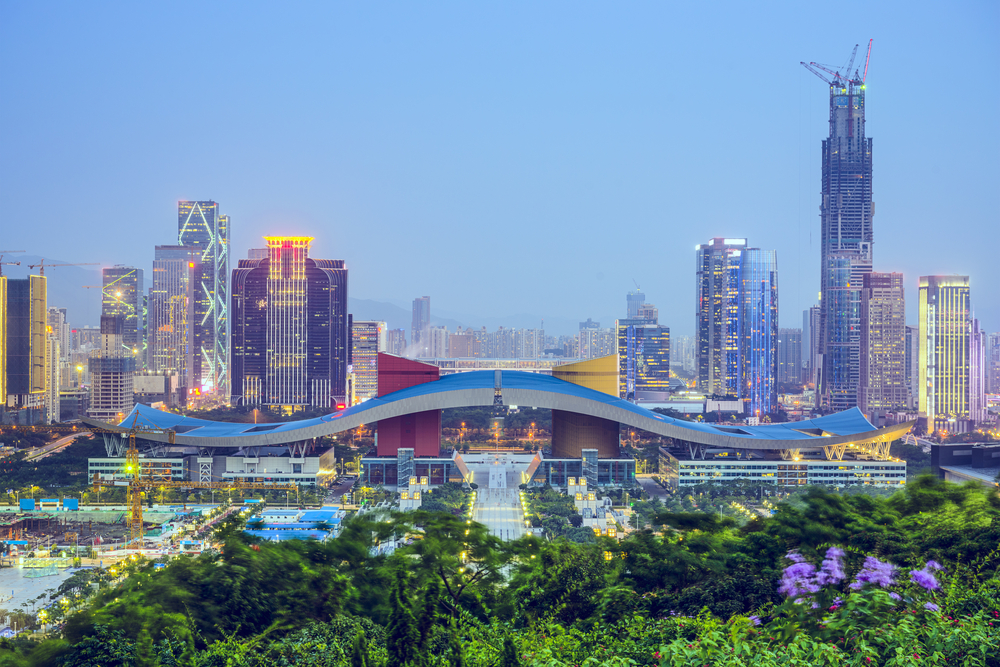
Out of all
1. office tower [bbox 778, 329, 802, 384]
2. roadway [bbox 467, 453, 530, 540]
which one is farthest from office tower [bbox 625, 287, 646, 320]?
roadway [bbox 467, 453, 530, 540]

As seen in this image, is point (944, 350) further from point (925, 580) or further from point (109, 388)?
point (109, 388)

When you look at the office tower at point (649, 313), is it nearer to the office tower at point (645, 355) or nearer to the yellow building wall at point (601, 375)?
the office tower at point (645, 355)

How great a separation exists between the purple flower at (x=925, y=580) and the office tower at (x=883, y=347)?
51.4 metres

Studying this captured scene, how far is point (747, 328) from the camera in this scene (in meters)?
59.7

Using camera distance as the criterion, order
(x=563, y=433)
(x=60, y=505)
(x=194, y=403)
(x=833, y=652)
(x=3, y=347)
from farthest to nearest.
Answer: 1. (x=194, y=403)
2. (x=3, y=347)
3. (x=563, y=433)
4. (x=60, y=505)
5. (x=833, y=652)

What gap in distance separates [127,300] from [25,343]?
1325 inches

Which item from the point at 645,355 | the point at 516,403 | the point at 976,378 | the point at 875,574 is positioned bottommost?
the point at 875,574

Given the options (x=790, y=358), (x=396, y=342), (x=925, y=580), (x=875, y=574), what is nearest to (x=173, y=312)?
(x=396, y=342)

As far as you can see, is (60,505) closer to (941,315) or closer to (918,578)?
(918,578)

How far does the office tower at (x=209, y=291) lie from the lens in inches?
3319

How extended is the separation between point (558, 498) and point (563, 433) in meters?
5.40

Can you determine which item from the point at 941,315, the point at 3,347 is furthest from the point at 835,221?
the point at 3,347

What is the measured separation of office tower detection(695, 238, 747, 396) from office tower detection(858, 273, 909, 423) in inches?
354

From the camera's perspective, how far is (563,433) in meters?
29.4
